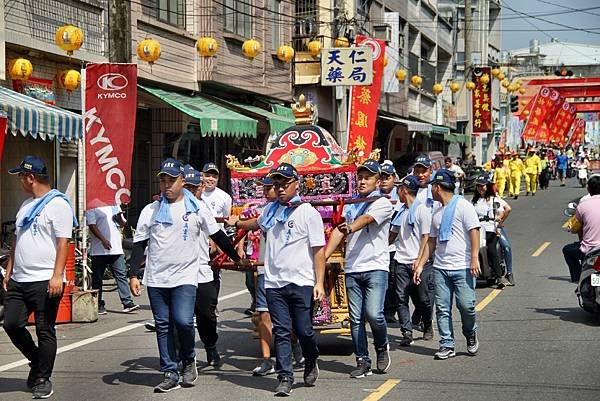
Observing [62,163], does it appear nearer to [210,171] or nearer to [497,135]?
[210,171]

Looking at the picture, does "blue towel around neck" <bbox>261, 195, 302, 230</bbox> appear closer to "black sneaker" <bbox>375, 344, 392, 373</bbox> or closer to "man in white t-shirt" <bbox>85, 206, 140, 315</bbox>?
"black sneaker" <bbox>375, 344, 392, 373</bbox>

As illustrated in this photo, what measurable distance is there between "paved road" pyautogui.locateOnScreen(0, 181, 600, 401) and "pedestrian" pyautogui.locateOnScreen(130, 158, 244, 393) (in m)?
0.33

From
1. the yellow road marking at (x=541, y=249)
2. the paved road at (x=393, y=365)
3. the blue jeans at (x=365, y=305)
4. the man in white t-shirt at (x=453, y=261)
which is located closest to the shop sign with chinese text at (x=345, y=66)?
the yellow road marking at (x=541, y=249)

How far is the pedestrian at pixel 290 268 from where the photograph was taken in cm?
823

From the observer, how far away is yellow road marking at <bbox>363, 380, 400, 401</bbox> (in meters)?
8.05

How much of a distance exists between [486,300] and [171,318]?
6918 millimetres

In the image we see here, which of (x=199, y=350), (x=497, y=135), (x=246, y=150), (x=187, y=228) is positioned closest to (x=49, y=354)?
(x=187, y=228)

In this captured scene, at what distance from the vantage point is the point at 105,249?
1320 centimetres

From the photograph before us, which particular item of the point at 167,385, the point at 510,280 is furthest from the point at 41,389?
the point at 510,280

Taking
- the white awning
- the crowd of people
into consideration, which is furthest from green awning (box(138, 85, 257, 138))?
the white awning

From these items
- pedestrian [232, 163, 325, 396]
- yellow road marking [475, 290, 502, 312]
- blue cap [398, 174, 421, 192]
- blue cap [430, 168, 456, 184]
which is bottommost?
yellow road marking [475, 290, 502, 312]

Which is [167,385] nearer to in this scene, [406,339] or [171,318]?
[171,318]

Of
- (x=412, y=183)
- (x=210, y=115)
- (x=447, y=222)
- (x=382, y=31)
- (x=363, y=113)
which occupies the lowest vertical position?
(x=447, y=222)

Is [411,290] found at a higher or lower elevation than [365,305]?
lower
